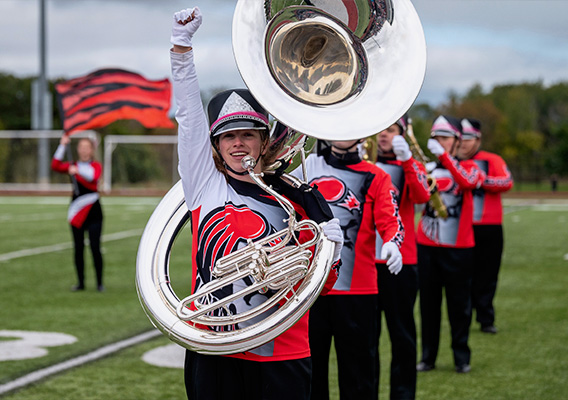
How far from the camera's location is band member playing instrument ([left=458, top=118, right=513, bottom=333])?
666 centimetres

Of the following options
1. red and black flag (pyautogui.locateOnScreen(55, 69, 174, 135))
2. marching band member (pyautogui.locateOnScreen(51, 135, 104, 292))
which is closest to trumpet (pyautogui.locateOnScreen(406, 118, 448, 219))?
marching band member (pyautogui.locateOnScreen(51, 135, 104, 292))

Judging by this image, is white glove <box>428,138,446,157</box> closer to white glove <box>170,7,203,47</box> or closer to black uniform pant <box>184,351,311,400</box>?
black uniform pant <box>184,351,311,400</box>

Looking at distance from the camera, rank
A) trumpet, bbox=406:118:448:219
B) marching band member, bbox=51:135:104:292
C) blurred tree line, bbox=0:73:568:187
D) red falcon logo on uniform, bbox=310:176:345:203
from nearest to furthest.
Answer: red falcon logo on uniform, bbox=310:176:345:203 → trumpet, bbox=406:118:448:219 → marching band member, bbox=51:135:104:292 → blurred tree line, bbox=0:73:568:187

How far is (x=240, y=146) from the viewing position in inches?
110

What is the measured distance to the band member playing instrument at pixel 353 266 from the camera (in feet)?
12.7

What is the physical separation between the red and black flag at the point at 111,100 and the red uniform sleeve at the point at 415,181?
721 cm

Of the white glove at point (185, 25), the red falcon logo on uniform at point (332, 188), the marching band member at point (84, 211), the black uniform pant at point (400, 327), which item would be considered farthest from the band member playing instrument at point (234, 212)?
the marching band member at point (84, 211)

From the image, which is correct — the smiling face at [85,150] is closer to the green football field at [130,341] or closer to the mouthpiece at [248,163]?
the green football field at [130,341]

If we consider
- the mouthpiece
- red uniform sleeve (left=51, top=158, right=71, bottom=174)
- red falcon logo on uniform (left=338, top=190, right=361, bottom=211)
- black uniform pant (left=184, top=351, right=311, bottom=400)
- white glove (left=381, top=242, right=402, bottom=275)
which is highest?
the mouthpiece

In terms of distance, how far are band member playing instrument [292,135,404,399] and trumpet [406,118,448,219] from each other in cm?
91

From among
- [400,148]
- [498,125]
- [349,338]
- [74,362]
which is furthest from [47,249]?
[498,125]

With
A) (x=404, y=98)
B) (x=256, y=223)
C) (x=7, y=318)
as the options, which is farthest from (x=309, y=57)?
(x=7, y=318)

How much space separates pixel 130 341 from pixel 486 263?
11.0 feet

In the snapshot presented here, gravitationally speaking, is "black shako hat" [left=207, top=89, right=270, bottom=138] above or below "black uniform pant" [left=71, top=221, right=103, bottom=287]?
above
